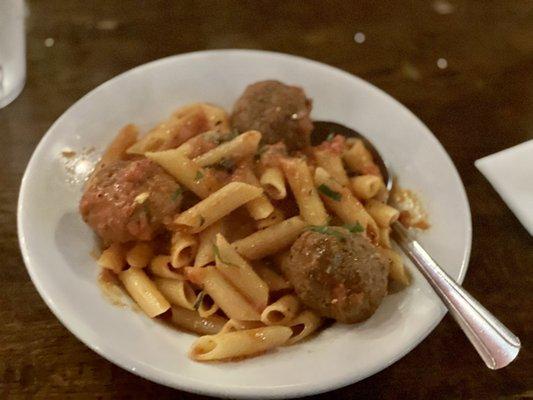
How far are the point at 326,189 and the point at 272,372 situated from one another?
0.48 metres

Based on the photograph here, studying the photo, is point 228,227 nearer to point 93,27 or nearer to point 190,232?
point 190,232

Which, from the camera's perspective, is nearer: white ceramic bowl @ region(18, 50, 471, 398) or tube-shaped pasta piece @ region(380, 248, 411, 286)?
white ceramic bowl @ region(18, 50, 471, 398)

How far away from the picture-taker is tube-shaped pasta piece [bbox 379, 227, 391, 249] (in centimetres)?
154

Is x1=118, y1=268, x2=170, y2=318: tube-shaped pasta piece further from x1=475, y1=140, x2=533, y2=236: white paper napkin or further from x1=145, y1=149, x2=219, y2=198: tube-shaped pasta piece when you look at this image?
x1=475, y1=140, x2=533, y2=236: white paper napkin

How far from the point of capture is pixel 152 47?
2.12 m

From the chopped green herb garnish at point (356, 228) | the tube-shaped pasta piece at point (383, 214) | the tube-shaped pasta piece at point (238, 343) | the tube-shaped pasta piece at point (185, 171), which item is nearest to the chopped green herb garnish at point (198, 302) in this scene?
the tube-shaped pasta piece at point (238, 343)

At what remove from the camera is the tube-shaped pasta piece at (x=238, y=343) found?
1.28 meters

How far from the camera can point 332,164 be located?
5.43ft

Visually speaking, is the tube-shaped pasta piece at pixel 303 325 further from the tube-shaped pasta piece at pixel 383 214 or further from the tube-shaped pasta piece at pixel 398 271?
the tube-shaped pasta piece at pixel 383 214

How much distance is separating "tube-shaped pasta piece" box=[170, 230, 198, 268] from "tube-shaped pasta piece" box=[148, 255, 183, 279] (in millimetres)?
16

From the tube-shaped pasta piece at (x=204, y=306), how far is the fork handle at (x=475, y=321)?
1.46ft

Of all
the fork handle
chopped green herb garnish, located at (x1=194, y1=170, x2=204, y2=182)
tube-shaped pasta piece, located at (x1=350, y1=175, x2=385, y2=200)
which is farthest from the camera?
tube-shaped pasta piece, located at (x1=350, y1=175, x2=385, y2=200)

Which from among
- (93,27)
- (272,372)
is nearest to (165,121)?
(93,27)

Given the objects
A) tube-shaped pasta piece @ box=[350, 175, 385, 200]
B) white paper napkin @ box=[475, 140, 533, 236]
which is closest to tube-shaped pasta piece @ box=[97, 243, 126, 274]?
tube-shaped pasta piece @ box=[350, 175, 385, 200]
